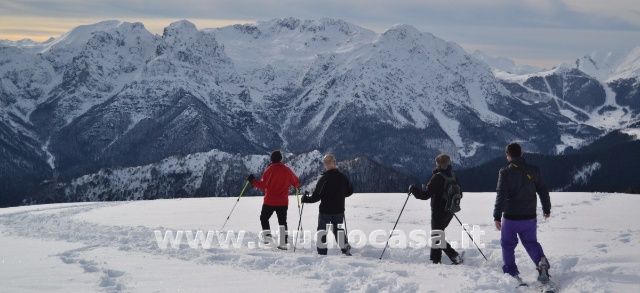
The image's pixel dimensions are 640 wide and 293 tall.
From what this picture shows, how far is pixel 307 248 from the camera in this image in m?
16.4

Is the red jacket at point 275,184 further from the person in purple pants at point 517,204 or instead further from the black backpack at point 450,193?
the person in purple pants at point 517,204

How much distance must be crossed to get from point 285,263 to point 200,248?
3004 mm

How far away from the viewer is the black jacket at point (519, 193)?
12266mm

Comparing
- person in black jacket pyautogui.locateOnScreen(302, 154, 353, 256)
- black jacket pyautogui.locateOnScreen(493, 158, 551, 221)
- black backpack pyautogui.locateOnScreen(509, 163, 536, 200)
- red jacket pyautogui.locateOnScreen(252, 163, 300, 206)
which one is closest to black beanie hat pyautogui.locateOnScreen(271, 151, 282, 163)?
red jacket pyautogui.locateOnScreen(252, 163, 300, 206)

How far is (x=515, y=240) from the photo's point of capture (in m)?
12.4

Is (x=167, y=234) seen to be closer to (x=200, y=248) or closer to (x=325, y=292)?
(x=200, y=248)

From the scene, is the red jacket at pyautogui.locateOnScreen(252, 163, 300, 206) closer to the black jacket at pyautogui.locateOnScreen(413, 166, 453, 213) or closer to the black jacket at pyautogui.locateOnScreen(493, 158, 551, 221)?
the black jacket at pyautogui.locateOnScreen(413, 166, 453, 213)

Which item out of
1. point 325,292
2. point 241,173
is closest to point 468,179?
point 241,173

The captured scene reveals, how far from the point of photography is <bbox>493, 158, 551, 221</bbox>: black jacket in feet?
40.2

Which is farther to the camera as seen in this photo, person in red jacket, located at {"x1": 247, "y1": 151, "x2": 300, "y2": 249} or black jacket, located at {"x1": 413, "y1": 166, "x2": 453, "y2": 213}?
person in red jacket, located at {"x1": 247, "y1": 151, "x2": 300, "y2": 249}

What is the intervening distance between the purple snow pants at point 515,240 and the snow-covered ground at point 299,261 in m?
0.28

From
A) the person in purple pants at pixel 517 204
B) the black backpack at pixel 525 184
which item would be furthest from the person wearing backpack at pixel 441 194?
the black backpack at pixel 525 184

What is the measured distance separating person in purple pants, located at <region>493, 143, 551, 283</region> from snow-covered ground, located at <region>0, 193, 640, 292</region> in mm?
602

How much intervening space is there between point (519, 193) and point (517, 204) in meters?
0.22
